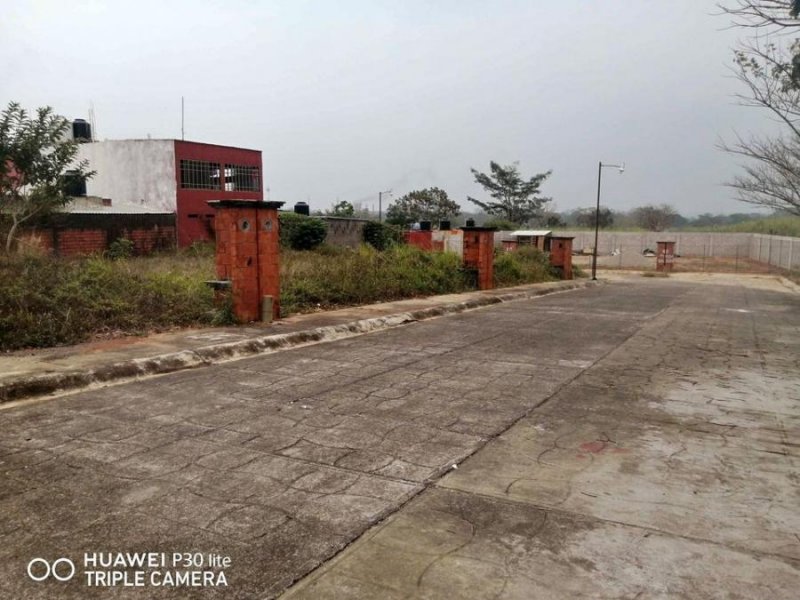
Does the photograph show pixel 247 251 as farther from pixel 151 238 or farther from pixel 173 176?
pixel 173 176

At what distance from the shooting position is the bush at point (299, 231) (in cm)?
2673

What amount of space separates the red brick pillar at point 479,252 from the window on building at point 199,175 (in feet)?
51.5

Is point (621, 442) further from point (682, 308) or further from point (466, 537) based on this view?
point (682, 308)

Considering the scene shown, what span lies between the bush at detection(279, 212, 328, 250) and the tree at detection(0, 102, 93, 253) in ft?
35.2

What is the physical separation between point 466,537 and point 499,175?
62.1 metres

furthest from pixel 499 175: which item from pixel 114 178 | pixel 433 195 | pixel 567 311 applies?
pixel 567 311

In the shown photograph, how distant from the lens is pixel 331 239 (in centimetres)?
3050

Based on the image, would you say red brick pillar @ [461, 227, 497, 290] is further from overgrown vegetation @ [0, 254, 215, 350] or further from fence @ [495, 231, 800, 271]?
fence @ [495, 231, 800, 271]

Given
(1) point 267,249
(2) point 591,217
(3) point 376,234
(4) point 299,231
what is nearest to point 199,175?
(4) point 299,231

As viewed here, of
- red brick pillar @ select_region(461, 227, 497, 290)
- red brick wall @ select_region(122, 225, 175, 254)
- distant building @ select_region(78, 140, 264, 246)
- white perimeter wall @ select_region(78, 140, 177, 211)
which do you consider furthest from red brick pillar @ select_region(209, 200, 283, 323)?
white perimeter wall @ select_region(78, 140, 177, 211)

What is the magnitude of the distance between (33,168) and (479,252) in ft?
39.5

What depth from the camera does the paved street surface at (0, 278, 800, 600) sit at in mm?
2768

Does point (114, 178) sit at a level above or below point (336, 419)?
above

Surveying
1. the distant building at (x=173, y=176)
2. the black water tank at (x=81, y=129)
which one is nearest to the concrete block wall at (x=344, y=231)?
the distant building at (x=173, y=176)
